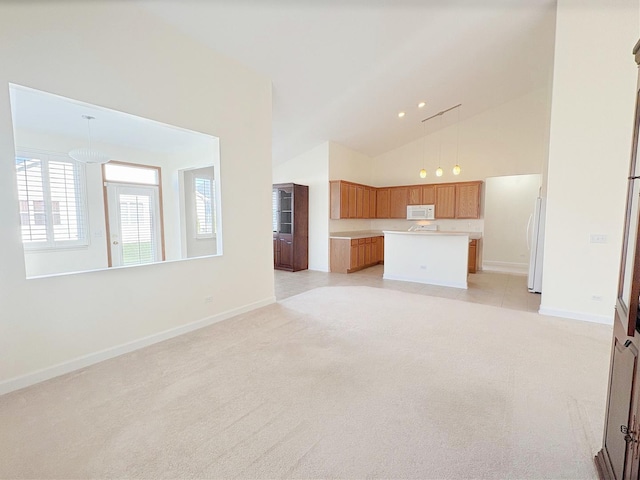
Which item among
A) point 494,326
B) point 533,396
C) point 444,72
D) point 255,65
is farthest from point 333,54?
point 533,396

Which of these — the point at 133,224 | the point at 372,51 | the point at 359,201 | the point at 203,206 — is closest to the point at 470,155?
the point at 359,201

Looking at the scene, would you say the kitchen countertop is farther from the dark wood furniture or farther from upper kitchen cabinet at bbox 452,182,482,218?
the dark wood furniture

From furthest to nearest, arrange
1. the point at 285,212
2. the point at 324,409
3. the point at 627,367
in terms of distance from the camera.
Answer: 1. the point at 285,212
2. the point at 324,409
3. the point at 627,367

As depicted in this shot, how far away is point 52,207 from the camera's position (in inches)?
163

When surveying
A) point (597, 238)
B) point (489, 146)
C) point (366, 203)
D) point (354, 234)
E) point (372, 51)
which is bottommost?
point (354, 234)

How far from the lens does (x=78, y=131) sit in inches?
159

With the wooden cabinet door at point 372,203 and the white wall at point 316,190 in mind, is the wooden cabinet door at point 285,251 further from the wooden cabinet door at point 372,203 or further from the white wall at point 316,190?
the wooden cabinet door at point 372,203

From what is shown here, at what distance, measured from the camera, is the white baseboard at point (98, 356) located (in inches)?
90.9

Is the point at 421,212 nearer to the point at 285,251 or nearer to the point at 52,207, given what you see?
the point at 285,251

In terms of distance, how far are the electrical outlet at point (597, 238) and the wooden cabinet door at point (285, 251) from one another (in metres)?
5.42

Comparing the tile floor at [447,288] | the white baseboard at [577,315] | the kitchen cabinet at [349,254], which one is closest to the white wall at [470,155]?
the kitchen cabinet at [349,254]

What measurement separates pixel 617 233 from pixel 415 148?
529cm

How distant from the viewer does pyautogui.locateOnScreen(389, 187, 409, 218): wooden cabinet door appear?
8.11 meters

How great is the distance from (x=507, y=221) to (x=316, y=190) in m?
4.99
